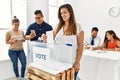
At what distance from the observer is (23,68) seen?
321cm

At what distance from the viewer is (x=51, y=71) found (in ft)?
4.32

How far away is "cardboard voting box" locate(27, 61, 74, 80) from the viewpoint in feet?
4.29

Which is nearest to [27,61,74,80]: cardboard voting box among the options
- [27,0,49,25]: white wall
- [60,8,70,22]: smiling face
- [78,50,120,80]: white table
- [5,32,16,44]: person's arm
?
[60,8,70,22]: smiling face

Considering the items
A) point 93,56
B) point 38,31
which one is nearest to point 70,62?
point 93,56

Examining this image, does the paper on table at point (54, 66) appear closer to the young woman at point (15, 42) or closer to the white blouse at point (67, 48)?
the white blouse at point (67, 48)

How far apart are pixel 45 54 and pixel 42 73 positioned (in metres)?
0.16

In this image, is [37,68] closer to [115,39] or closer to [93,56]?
[93,56]

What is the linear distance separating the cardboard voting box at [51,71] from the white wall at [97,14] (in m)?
3.62

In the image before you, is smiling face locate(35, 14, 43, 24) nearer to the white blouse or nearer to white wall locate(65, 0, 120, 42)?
the white blouse

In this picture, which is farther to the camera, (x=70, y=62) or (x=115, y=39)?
(x=115, y=39)

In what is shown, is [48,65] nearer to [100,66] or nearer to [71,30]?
[71,30]

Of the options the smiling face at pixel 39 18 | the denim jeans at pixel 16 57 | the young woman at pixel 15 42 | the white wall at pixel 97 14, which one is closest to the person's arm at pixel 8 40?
the young woman at pixel 15 42

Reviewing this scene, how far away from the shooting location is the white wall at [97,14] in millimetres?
4711

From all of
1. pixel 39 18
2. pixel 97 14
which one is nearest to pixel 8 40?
pixel 39 18
